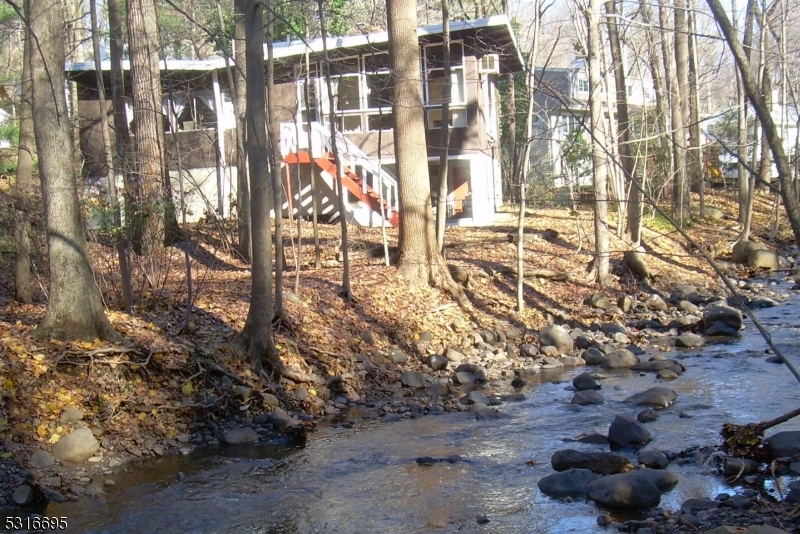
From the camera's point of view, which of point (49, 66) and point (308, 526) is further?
point (49, 66)

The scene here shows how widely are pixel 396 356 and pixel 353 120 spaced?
14.5 metres

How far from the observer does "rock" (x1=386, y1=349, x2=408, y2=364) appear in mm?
14234

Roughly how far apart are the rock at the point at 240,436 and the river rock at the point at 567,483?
3935mm

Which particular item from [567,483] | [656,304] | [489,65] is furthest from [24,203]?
[489,65]

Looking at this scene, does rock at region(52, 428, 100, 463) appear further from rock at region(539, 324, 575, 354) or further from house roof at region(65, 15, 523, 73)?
house roof at region(65, 15, 523, 73)

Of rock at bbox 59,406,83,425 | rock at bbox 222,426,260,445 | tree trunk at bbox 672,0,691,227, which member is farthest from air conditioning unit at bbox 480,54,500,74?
rock at bbox 59,406,83,425

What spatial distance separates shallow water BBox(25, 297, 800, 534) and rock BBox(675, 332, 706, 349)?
286cm

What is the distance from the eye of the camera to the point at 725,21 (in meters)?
5.91

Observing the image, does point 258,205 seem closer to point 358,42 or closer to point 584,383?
point 584,383

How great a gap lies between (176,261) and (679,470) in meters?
12.2

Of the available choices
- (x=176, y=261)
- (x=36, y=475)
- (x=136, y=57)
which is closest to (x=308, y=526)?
(x=36, y=475)

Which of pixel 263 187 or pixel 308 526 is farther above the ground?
pixel 263 187

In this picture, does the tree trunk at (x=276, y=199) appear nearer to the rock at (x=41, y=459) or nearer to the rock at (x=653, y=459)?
the rock at (x=41, y=459)

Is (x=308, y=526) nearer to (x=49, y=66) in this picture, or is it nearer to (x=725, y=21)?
(x=725, y=21)
